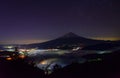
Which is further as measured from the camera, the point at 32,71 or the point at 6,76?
the point at 32,71

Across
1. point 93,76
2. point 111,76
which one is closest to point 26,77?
point 93,76

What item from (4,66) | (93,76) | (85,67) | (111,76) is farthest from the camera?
(85,67)

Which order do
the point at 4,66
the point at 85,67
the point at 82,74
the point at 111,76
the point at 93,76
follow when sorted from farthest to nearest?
the point at 85,67 → the point at 4,66 → the point at 82,74 → the point at 93,76 → the point at 111,76

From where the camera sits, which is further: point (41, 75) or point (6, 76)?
point (41, 75)

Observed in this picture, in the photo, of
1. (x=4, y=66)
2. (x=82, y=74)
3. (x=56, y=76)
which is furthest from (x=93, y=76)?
(x=4, y=66)

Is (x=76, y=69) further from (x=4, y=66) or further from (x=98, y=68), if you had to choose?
(x=4, y=66)

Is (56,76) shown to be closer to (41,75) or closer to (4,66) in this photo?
(41,75)

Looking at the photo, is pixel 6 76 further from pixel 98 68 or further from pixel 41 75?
pixel 98 68

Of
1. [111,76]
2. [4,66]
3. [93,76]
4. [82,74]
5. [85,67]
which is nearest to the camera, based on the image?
[111,76]
